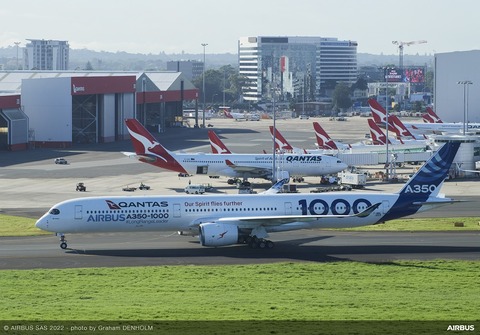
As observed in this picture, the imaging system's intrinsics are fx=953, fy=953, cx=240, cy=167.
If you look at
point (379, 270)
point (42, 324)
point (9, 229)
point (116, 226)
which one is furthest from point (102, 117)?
point (42, 324)

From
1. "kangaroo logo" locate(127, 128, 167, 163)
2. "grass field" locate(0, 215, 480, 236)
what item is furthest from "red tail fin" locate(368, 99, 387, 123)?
"grass field" locate(0, 215, 480, 236)

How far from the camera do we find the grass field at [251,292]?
41594 millimetres

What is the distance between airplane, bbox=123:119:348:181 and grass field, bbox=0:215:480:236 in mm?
28423

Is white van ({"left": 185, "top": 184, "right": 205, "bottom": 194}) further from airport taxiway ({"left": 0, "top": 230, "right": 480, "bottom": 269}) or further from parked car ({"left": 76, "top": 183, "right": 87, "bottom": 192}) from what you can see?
airport taxiway ({"left": 0, "top": 230, "right": 480, "bottom": 269})

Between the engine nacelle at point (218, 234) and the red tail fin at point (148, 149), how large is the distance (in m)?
44.5

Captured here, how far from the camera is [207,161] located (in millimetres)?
106875

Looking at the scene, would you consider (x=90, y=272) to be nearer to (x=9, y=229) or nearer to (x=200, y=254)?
(x=200, y=254)

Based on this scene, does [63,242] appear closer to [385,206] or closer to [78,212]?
[78,212]

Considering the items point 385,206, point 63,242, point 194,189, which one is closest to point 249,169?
point 194,189

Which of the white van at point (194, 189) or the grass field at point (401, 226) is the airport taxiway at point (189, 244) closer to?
the white van at point (194, 189)

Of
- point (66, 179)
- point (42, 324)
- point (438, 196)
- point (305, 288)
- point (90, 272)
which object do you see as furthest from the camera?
point (66, 179)

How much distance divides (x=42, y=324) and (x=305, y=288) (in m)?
15.9

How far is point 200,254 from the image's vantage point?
61.7 m

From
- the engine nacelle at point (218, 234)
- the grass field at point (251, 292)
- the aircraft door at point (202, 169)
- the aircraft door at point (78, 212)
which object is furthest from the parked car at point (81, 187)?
the grass field at point (251, 292)
